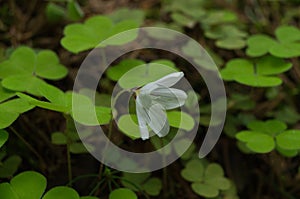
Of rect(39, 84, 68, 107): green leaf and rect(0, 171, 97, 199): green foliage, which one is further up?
rect(39, 84, 68, 107): green leaf

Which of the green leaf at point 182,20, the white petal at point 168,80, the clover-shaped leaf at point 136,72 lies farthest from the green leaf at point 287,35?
the white petal at point 168,80

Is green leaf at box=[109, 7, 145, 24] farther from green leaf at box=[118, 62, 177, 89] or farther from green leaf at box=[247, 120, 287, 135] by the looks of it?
green leaf at box=[247, 120, 287, 135]

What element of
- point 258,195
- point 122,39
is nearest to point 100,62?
point 122,39

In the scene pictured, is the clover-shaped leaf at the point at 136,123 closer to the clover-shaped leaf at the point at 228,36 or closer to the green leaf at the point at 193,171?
the green leaf at the point at 193,171

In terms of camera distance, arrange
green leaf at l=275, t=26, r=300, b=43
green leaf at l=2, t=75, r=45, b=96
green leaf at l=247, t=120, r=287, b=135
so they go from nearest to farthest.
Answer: green leaf at l=2, t=75, r=45, b=96, green leaf at l=247, t=120, r=287, b=135, green leaf at l=275, t=26, r=300, b=43

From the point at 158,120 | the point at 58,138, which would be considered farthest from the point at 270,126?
the point at 58,138

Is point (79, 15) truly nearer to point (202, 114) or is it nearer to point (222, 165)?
point (202, 114)

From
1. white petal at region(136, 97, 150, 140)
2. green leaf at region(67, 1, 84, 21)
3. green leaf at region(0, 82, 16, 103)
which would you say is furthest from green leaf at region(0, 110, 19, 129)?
green leaf at region(67, 1, 84, 21)
